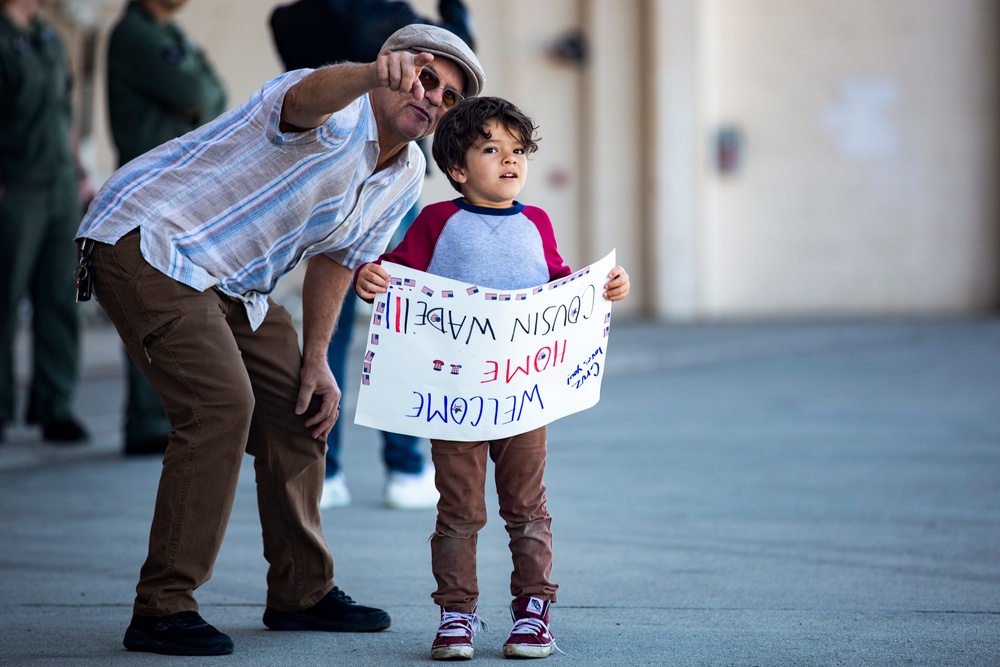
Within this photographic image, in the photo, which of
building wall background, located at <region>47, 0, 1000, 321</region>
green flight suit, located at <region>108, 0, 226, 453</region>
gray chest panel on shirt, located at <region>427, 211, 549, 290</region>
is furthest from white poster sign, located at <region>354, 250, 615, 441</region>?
building wall background, located at <region>47, 0, 1000, 321</region>

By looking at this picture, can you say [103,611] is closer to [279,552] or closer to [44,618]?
[44,618]

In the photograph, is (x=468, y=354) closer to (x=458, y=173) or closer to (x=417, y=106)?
(x=458, y=173)

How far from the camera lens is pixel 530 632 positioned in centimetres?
316

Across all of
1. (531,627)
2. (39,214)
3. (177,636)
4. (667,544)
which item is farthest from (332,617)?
(39,214)

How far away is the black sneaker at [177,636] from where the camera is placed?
10.4ft

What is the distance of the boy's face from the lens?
10.4ft

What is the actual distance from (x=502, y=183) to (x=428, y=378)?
51 centimetres

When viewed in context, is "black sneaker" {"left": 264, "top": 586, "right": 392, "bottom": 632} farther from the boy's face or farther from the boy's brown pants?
the boy's face

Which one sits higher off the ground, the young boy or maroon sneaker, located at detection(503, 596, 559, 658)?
the young boy

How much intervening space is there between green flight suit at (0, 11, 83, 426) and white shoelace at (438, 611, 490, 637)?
13.2 ft

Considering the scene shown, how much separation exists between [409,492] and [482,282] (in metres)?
2.10

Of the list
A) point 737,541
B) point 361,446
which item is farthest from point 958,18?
point 737,541

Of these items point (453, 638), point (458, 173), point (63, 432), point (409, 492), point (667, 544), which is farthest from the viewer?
point (63, 432)

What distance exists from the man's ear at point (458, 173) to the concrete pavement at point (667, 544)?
1.13 metres
